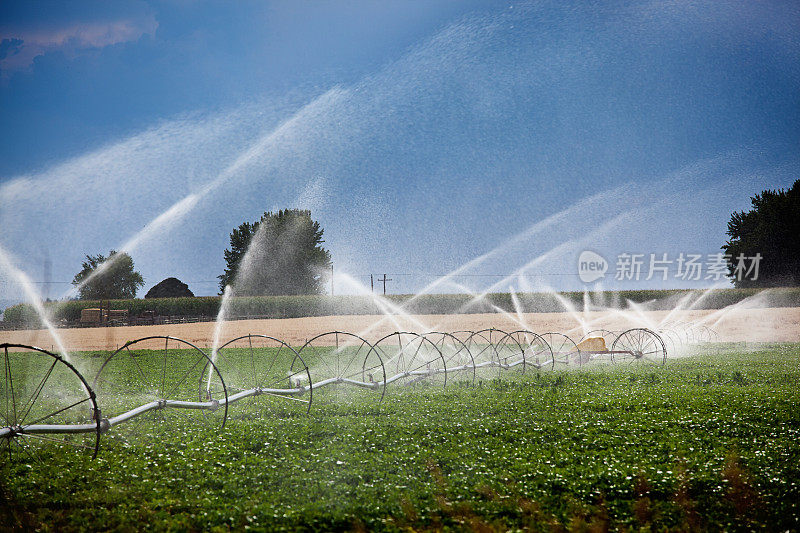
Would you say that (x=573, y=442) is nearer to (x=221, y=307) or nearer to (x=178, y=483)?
(x=178, y=483)

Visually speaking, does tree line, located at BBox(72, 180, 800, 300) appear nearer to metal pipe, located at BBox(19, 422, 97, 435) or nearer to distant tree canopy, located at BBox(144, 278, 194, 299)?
distant tree canopy, located at BBox(144, 278, 194, 299)

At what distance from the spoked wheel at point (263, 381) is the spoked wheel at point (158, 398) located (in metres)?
0.42

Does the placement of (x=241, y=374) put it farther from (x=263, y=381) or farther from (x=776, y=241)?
(x=776, y=241)

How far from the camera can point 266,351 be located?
29.4m

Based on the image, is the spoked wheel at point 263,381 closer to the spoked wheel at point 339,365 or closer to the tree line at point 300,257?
the spoked wheel at point 339,365

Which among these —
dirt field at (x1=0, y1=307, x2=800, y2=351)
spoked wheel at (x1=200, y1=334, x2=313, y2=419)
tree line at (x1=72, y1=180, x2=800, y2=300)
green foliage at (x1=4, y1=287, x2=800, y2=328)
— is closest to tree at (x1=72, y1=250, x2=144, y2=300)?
tree line at (x1=72, y1=180, x2=800, y2=300)

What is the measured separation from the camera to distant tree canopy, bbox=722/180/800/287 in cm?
6400

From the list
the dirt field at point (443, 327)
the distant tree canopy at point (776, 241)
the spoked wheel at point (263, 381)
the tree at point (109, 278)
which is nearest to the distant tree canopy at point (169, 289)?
the tree at point (109, 278)

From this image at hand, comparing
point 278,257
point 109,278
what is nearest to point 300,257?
point 278,257

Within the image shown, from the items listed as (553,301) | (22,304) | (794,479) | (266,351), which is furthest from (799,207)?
(22,304)

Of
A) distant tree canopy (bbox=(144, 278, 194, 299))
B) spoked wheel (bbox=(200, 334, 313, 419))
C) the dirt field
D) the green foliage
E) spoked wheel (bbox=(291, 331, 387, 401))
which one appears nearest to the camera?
spoked wheel (bbox=(200, 334, 313, 419))

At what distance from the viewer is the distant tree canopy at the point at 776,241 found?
64.0m

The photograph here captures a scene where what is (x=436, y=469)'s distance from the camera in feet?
28.1

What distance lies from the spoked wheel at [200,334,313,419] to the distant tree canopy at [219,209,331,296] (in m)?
36.2
